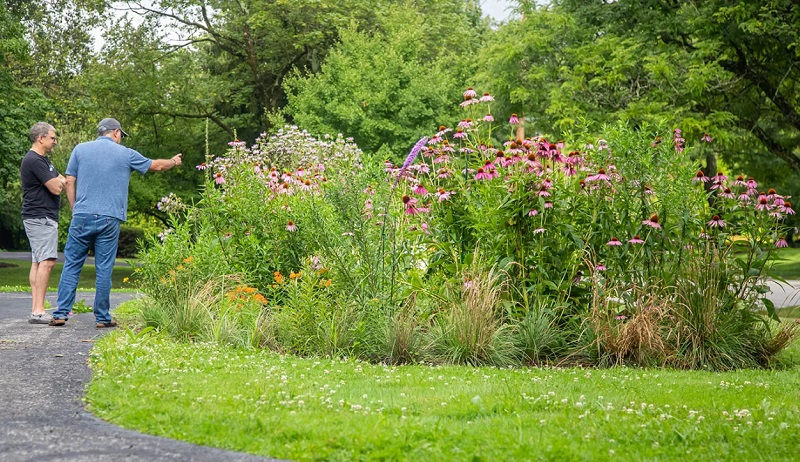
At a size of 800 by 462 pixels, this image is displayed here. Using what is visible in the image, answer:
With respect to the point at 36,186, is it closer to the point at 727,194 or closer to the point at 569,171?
the point at 569,171

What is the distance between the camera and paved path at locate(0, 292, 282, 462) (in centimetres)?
395

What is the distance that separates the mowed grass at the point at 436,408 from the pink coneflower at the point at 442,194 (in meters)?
2.09

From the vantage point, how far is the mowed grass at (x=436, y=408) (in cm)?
412

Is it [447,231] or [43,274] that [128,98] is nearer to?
[43,274]

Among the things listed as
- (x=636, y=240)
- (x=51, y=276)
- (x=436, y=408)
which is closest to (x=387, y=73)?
(x=51, y=276)

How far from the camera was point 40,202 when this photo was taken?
29.9 ft

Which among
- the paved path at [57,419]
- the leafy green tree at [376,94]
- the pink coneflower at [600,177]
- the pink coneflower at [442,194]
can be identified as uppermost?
the leafy green tree at [376,94]

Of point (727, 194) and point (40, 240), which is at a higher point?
point (727, 194)

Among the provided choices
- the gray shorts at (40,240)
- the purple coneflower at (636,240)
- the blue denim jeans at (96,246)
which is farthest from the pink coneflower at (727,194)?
the gray shorts at (40,240)

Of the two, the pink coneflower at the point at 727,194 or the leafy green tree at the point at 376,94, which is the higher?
the leafy green tree at the point at 376,94

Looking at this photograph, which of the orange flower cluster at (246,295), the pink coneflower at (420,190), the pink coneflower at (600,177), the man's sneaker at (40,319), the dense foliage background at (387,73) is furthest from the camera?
the dense foliage background at (387,73)

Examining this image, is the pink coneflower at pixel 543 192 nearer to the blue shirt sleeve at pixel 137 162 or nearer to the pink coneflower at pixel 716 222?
the pink coneflower at pixel 716 222

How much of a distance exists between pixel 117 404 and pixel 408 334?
301 cm

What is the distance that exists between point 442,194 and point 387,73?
730 inches
